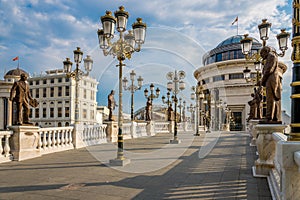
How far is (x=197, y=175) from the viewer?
6.48 m

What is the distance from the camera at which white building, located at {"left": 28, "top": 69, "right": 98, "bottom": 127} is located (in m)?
68.4

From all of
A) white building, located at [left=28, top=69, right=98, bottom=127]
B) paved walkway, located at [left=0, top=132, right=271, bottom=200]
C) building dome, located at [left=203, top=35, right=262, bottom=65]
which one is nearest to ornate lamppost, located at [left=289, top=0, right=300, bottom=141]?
paved walkway, located at [left=0, top=132, right=271, bottom=200]

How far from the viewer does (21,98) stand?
9508mm

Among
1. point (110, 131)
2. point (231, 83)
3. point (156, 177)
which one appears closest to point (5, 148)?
point (156, 177)

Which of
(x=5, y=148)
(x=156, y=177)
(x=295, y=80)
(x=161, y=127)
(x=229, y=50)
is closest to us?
(x=295, y=80)

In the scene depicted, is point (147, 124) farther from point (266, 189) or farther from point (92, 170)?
point (266, 189)

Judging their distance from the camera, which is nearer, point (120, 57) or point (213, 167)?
point (213, 167)

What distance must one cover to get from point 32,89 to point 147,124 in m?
60.8

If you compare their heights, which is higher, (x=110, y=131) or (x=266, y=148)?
(x=266, y=148)

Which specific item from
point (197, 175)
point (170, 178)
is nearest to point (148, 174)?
point (170, 178)

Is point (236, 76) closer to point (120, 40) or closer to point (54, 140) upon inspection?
point (54, 140)

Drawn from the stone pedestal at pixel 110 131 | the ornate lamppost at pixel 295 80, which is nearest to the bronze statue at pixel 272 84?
the ornate lamppost at pixel 295 80

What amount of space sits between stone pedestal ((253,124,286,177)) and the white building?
64766 millimetres

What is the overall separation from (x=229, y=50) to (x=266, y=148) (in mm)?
59983
